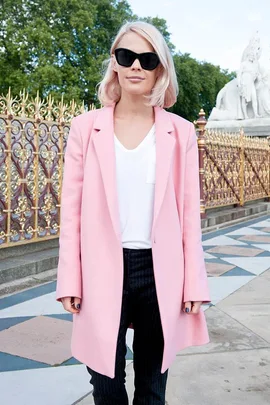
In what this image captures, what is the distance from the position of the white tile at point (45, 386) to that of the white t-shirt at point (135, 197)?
1127 mm

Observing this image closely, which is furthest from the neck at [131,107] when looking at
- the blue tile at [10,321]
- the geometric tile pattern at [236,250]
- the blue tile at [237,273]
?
the geometric tile pattern at [236,250]

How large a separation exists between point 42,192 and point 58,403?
324 centimetres

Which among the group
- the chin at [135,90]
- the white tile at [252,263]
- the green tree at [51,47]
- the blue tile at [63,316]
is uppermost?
the green tree at [51,47]

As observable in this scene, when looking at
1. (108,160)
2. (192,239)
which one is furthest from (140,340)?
(108,160)

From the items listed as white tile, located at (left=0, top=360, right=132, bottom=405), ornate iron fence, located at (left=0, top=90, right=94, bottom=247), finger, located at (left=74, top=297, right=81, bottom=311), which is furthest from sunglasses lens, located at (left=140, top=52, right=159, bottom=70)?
ornate iron fence, located at (left=0, top=90, right=94, bottom=247)

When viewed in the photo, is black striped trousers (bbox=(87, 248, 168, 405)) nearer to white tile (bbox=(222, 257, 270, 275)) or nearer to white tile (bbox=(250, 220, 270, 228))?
white tile (bbox=(222, 257, 270, 275))

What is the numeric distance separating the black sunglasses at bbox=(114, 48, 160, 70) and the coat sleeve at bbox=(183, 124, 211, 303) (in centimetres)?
28

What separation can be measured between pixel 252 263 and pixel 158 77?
4.38 metres

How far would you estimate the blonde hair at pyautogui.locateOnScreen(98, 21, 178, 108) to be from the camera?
1.56m

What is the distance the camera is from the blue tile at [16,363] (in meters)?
2.62

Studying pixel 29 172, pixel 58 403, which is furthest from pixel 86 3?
pixel 58 403

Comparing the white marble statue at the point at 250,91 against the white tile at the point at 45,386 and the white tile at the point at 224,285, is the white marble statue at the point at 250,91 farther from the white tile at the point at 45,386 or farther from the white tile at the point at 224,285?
the white tile at the point at 45,386

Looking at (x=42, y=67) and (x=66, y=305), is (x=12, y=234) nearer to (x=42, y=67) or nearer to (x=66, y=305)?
(x=66, y=305)

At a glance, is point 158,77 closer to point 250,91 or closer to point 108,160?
point 108,160
